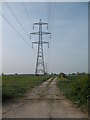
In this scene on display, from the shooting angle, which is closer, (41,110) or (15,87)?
(41,110)

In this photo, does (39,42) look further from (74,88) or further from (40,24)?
(74,88)

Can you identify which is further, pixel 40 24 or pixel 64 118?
pixel 40 24

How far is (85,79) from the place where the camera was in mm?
18797

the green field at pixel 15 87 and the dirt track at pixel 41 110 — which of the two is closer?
the dirt track at pixel 41 110

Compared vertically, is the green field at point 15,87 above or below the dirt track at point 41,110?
above

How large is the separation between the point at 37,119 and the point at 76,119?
1.60m

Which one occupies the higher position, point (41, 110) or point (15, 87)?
point (15, 87)

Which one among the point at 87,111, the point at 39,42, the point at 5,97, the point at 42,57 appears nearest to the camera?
the point at 87,111

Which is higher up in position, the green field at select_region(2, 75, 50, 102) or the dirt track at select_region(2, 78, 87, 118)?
the green field at select_region(2, 75, 50, 102)

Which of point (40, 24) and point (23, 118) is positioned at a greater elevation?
point (40, 24)

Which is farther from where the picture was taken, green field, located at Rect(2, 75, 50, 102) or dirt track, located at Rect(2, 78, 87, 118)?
green field, located at Rect(2, 75, 50, 102)

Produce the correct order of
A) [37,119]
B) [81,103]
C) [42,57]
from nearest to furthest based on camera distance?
[37,119]
[81,103]
[42,57]

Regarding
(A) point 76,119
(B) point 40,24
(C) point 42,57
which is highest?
(B) point 40,24

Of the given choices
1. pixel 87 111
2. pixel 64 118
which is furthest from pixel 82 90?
pixel 64 118
